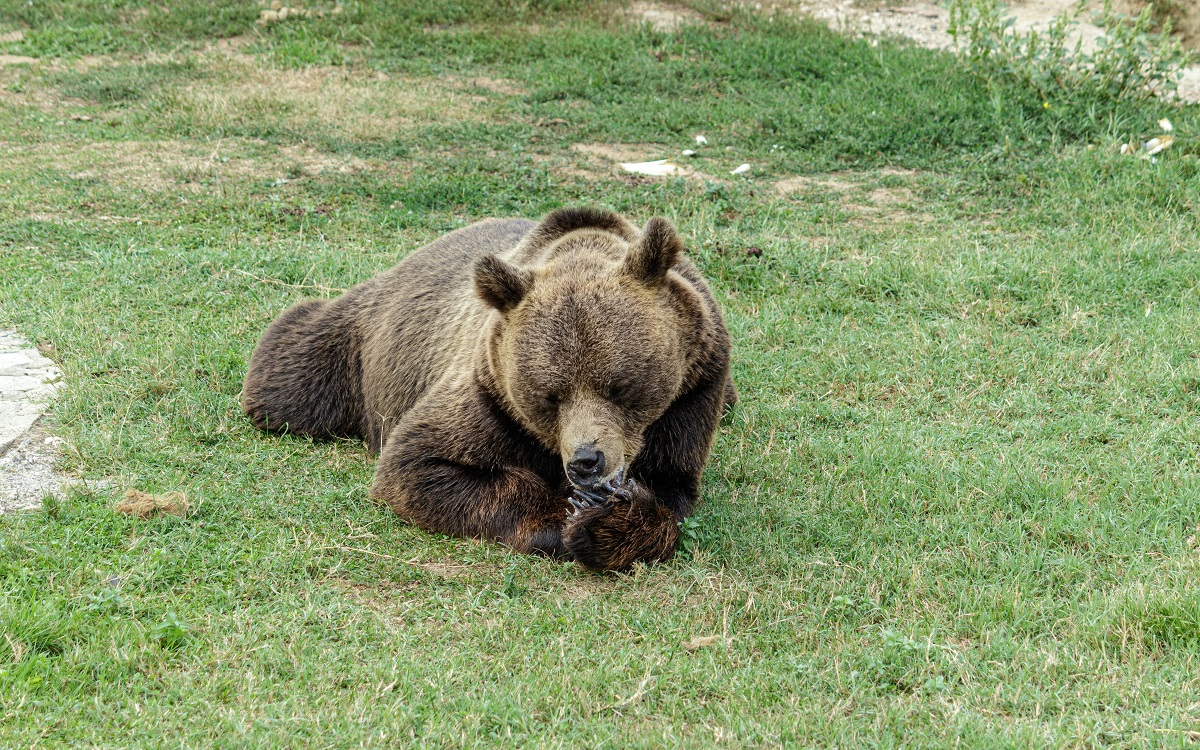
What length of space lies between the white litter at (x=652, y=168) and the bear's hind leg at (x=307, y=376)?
12.4 ft

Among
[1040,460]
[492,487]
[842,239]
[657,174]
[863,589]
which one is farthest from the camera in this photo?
[657,174]

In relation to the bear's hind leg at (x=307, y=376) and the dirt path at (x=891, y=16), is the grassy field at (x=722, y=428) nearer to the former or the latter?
the bear's hind leg at (x=307, y=376)

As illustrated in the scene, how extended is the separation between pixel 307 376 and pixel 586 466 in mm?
2446

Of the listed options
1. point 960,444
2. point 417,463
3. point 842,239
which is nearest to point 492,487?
point 417,463

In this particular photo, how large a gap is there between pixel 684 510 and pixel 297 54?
9.27 m

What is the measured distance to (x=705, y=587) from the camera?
4.23 m

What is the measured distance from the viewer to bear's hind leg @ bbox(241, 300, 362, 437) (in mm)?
5816

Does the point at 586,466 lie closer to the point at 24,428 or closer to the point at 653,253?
the point at 653,253

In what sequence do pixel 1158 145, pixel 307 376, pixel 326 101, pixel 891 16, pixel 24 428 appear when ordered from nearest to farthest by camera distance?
pixel 24 428, pixel 307 376, pixel 1158 145, pixel 326 101, pixel 891 16

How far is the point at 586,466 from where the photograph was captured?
4027 mm

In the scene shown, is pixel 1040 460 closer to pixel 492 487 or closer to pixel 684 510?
pixel 684 510

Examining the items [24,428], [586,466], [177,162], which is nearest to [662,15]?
[177,162]

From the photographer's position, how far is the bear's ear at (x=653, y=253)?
4258 millimetres

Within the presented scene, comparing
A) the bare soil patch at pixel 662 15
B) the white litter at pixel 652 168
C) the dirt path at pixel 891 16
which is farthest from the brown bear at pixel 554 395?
the dirt path at pixel 891 16
